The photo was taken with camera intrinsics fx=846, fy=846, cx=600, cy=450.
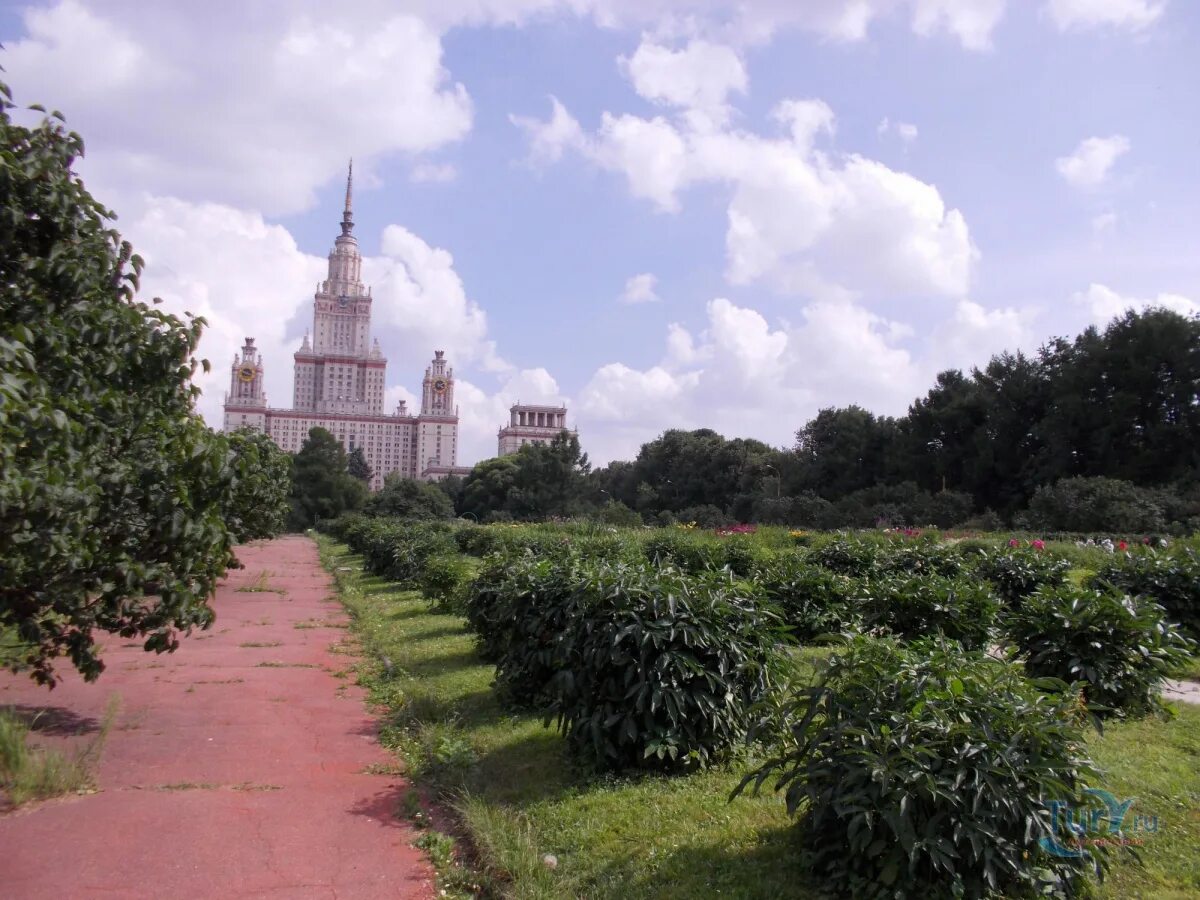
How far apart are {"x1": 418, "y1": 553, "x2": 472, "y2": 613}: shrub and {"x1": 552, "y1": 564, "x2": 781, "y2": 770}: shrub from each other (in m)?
7.18

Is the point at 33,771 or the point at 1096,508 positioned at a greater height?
the point at 1096,508

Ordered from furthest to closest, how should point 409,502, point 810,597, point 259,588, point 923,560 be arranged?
point 409,502, point 259,588, point 923,560, point 810,597

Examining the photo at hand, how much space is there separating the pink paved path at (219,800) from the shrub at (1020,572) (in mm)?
7178

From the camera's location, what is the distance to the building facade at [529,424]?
115m

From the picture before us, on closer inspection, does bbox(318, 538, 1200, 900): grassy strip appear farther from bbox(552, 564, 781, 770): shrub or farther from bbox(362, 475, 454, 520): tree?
bbox(362, 475, 454, 520): tree

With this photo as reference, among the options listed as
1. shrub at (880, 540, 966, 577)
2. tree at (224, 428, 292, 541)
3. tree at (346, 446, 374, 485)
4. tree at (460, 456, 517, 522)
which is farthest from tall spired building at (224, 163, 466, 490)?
shrub at (880, 540, 966, 577)

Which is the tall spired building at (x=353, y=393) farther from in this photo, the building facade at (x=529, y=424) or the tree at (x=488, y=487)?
the tree at (x=488, y=487)

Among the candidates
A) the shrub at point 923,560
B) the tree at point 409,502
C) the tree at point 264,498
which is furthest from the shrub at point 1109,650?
the tree at point 409,502

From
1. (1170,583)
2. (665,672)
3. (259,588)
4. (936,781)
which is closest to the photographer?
(936,781)

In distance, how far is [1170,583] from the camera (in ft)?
26.1

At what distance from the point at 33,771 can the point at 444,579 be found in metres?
8.28

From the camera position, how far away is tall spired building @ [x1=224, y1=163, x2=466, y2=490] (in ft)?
422

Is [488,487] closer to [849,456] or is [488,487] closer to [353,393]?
[849,456]

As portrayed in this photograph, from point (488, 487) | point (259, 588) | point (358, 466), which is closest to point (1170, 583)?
point (259, 588)
